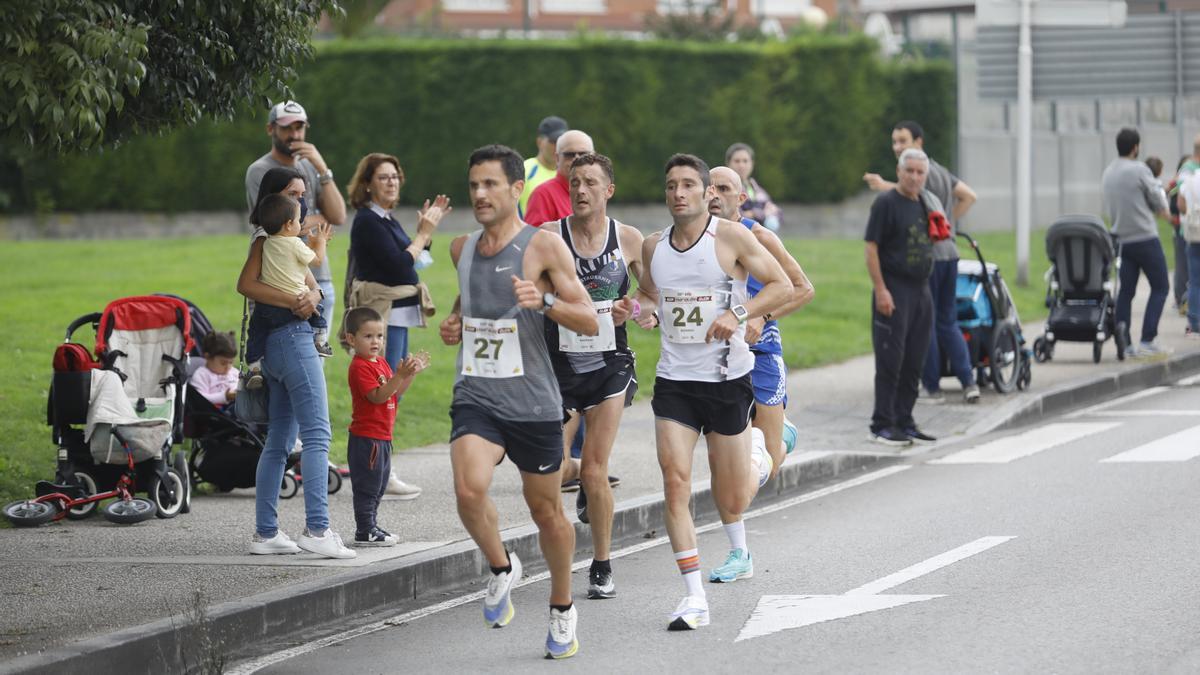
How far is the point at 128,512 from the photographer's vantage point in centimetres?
988

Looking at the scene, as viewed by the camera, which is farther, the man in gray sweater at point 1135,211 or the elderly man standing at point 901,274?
the man in gray sweater at point 1135,211

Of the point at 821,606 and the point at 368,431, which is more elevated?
the point at 368,431

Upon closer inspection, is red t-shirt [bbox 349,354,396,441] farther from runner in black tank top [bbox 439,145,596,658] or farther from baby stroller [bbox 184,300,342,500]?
runner in black tank top [bbox 439,145,596,658]

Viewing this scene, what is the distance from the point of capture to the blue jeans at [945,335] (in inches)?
562

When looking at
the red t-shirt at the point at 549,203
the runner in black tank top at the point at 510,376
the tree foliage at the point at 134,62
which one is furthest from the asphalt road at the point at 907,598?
the tree foliage at the point at 134,62

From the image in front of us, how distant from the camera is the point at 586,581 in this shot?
898 cm

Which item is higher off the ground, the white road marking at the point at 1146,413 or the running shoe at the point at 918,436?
the running shoe at the point at 918,436

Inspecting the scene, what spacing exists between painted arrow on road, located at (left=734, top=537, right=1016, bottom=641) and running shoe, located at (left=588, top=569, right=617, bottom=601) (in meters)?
0.67

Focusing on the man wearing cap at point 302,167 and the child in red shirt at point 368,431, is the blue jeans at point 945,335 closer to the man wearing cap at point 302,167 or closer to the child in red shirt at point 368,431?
the man wearing cap at point 302,167

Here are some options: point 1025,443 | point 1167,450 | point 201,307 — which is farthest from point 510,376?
point 201,307

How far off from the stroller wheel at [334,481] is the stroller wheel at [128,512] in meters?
1.23

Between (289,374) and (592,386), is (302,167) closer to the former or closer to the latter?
(289,374)

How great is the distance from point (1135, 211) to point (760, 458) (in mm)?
9786

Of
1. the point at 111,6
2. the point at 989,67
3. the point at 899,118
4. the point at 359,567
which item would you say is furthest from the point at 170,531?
the point at 899,118
